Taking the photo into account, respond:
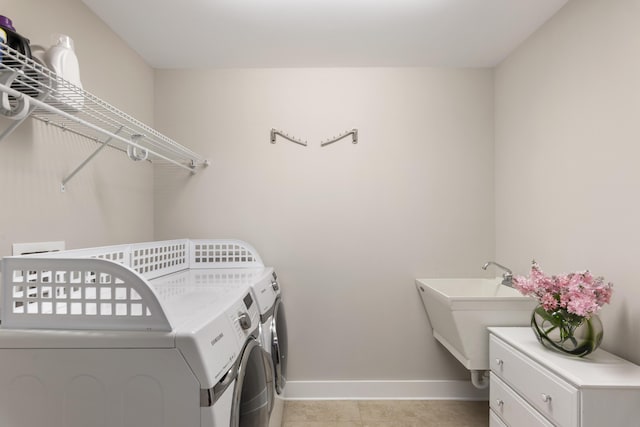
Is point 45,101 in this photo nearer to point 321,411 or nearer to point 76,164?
point 76,164

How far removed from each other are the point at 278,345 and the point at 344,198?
1082 millimetres

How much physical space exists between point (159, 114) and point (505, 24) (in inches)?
89.7

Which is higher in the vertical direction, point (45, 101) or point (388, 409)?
point (45, 101)

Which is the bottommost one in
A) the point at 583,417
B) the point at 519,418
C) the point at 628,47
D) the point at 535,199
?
the point at 519,418

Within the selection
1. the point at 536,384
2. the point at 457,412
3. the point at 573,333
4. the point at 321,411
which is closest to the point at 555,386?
the point at 536,384

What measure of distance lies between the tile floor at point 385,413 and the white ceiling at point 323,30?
7.68ft

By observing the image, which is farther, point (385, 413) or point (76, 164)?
point (385, 413)

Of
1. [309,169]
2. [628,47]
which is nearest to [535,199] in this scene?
[628,47]

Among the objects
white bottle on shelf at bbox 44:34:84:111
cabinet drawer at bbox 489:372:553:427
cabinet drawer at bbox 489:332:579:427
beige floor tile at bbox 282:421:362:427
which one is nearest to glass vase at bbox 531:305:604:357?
cabinet drawer at bbox 489:332:579:427

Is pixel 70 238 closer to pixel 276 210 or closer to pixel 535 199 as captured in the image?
pixel 276 210

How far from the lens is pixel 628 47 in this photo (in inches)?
59.1

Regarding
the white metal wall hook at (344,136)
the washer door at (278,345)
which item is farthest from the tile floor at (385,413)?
the white metal wall hook at (344,136)

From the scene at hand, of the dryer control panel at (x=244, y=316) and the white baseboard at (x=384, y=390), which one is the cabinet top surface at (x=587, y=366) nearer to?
the white baseboard at (x=384, y=390)

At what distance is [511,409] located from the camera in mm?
1686
